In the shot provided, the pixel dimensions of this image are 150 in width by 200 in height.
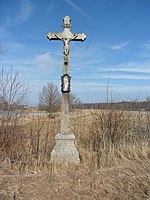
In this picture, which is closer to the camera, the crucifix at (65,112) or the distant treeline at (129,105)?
the crucifix at (65,112)

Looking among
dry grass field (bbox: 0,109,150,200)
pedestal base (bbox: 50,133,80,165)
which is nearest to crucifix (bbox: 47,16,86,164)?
pedestal base (bbox: 50,133,80,165)

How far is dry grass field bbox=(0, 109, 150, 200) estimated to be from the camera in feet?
11.7

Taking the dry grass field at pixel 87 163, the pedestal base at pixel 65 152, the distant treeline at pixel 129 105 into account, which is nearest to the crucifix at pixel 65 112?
the pedestal base at pixel 65 152

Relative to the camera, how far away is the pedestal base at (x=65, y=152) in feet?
16.4

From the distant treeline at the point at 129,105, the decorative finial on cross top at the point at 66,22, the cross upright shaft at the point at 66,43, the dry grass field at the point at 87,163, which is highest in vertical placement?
the decorative finial on cross top at the point at 66,22

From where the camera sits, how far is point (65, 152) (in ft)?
16.5

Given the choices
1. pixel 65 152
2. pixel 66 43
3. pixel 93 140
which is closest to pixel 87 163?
pixel 65 152

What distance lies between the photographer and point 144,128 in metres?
7.24

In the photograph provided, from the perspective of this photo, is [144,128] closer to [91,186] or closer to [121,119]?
[121,119]

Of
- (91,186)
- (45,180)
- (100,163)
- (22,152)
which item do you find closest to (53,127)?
(22,152)

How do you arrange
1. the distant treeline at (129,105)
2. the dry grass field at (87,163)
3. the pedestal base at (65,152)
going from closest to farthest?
the dry grass field at (87,163) < the pedestal base at (65,152) < the distant treeline at (129,105)

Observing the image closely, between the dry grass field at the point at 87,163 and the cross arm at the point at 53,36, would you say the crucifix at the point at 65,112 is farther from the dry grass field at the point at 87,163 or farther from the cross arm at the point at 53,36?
the dry grass field at the point at 87,163

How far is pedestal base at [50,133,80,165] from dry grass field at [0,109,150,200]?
0.21m

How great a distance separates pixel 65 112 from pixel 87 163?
1.37m
